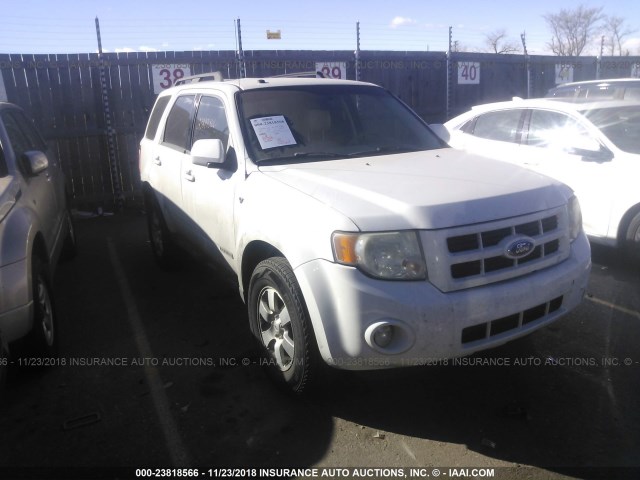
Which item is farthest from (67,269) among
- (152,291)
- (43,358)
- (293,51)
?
(293,51)

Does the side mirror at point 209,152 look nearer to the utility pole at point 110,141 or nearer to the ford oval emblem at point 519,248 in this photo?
the ford oval emblem at point 519,248

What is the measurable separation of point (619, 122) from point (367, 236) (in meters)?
4.42

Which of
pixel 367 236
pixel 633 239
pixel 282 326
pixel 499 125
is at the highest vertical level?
pixel 499 125

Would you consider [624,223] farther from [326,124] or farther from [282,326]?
[282,326]

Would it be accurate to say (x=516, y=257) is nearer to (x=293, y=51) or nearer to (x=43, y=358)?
(x=43, y=358)

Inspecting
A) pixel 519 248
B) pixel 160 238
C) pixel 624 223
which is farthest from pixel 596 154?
pixel 160 238

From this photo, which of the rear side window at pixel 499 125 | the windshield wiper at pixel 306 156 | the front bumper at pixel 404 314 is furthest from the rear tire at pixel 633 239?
the windshield wiper at pixel 306 156

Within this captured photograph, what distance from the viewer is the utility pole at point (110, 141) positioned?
31.1 ft

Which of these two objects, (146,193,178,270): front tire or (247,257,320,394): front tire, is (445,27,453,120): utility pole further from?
(247,257,320,394): front tire

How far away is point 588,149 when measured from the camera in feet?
18.8

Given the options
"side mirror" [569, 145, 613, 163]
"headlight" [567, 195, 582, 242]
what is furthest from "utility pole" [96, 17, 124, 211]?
"headlight" [567, 195, 582, 242]

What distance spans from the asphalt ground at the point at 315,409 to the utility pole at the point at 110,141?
555 centimetres

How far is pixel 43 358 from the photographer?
12.5 ft

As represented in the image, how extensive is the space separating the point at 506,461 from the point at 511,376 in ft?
2.91
